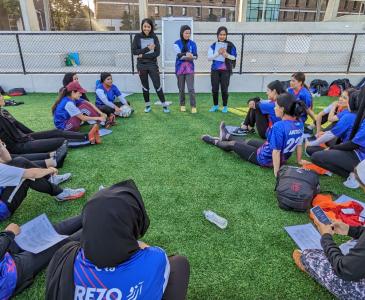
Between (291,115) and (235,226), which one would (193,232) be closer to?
(235,226)

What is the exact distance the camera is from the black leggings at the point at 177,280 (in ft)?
5.29

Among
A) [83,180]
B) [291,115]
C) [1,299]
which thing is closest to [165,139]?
[83,180]

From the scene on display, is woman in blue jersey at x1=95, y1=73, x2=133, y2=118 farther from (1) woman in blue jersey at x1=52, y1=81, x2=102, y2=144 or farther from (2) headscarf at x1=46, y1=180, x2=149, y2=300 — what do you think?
(2) headscarf at x1=46, y1=180, x2=149, y2=300

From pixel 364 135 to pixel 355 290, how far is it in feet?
6.64

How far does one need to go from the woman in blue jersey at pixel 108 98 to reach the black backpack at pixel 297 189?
4015 millimetres

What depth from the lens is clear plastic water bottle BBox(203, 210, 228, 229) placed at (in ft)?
9.27

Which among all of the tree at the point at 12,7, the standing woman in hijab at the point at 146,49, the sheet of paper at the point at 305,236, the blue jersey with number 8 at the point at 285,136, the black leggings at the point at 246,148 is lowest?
the sheet of paper at the point at 305,236

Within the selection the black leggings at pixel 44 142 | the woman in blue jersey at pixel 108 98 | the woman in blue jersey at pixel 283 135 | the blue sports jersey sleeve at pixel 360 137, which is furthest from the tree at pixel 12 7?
the blue sports jersey sleeve at pixel 360 137

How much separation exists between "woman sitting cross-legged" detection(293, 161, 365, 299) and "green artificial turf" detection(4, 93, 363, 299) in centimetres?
12

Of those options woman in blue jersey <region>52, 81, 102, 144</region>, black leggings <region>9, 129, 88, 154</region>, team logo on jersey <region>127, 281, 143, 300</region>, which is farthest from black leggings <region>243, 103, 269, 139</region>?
team logo on jersey <region>127, 281, 143, 300</region>

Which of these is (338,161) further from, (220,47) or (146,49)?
Result: (146,49)

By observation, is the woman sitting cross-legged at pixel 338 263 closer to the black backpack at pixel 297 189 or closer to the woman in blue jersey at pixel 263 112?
the black backpack at pixel 297 189

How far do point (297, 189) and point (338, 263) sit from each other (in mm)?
1341

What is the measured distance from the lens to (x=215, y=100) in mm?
6711
